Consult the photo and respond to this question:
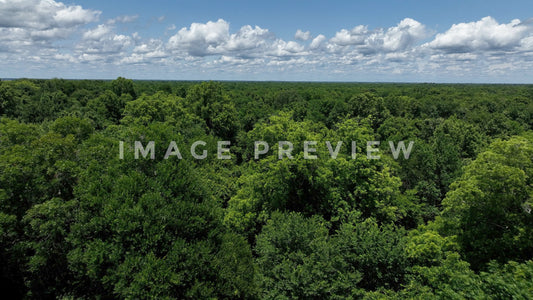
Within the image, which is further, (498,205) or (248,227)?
(248,227)

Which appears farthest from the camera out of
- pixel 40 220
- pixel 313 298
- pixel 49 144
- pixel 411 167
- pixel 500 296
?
pixel 411 167

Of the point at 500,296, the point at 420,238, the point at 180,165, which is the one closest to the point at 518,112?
A: the point at 420,238

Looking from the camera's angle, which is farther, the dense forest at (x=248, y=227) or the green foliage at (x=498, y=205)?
the green foliage at (x=498, y=205)

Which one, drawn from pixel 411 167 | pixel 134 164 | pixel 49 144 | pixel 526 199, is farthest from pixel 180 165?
pixel 411 167

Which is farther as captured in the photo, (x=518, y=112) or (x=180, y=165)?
(x=518, y=112)

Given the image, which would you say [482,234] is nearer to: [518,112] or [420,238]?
[420,238]

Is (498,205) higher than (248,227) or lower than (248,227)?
higher

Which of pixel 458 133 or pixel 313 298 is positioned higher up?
pixel 458 133

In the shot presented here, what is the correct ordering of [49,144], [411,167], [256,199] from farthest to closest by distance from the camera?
[411,167]
[256,199]
[49,144]

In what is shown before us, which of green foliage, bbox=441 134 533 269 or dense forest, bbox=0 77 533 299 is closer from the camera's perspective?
dense forest, bbox=0 77 533 299

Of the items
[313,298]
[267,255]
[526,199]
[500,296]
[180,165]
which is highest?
[180,165]
